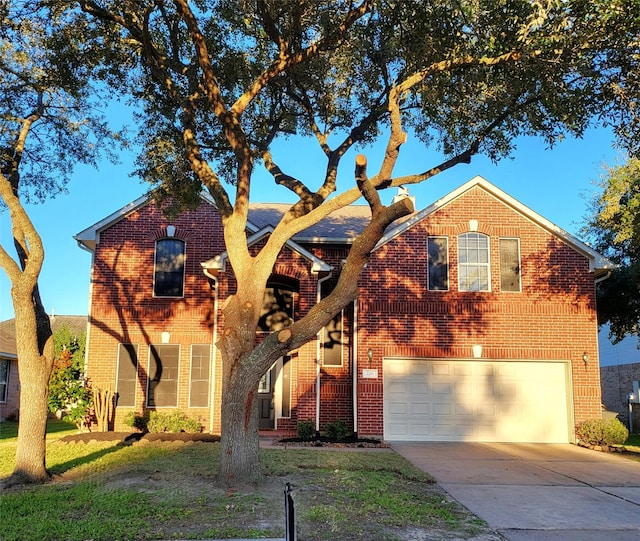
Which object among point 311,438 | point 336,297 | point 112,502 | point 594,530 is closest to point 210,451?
point 311,438

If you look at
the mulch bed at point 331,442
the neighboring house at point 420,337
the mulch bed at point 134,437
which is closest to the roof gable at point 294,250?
the neighboring house at point 420,337

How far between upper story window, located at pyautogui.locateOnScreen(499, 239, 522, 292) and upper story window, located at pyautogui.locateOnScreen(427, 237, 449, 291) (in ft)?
4.89

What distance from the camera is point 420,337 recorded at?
1502cm

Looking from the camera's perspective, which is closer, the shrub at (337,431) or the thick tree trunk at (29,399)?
the thick tree trunk at (29,399)

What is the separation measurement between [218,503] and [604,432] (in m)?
10.5

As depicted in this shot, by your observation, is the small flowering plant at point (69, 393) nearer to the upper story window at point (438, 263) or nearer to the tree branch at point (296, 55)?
the tree branch at point (296, 55)

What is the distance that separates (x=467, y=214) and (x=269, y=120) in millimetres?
6312

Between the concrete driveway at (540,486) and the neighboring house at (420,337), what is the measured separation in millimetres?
1152

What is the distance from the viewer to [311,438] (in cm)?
1394

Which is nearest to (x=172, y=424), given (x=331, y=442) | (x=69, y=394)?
(x=69, y=394)

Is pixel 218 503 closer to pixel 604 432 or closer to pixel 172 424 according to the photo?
pixel 172 424

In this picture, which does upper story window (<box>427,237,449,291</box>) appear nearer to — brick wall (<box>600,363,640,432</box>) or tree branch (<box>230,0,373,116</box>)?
tree branch (<box>230,0,373,116</box>)

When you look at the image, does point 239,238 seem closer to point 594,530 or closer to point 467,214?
point 594,530

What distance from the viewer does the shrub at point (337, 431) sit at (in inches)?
554
